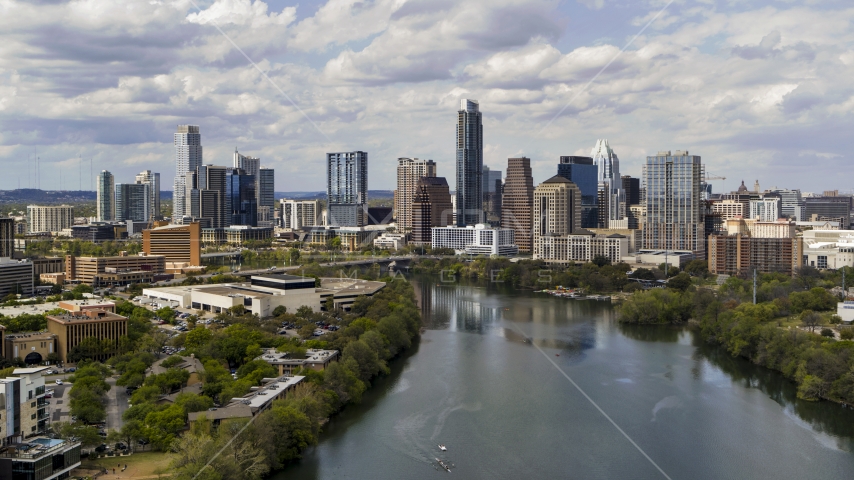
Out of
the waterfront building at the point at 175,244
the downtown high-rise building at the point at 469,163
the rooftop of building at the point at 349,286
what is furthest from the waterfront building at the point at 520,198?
the rooftop of building at the point at 349,286

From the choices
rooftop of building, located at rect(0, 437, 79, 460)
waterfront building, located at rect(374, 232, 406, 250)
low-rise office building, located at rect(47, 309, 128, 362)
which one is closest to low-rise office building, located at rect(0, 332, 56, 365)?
low-rise office building, located at rect(47, 309, 128, 362)

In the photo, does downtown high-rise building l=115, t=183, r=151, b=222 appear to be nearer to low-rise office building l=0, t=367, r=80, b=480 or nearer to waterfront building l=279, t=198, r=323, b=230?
waterfront building l=279, t=198, r=323, b=230

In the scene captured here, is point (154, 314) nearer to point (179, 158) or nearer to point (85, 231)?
point (85, 231)

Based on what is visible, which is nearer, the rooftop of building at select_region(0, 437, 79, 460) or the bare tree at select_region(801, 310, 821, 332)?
the rooftop of building at select_region(0, 437, 79, 460)

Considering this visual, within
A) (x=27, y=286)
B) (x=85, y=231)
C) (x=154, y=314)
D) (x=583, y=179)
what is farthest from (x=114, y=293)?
(x=583, y=179)

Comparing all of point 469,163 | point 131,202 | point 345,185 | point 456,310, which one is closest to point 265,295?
point 456,310

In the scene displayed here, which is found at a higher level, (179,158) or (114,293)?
(179,158)
